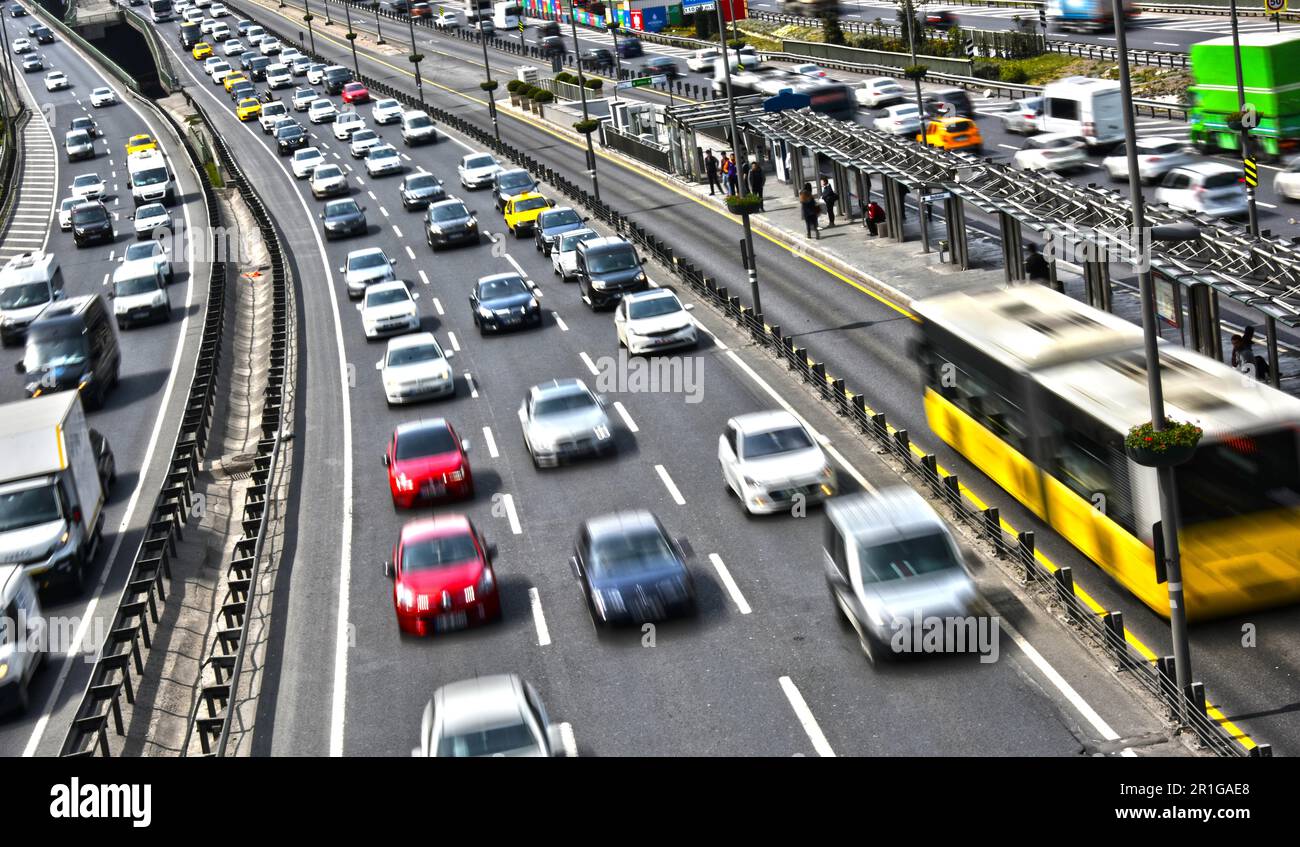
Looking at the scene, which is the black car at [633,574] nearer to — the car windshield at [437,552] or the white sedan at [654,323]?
the car windshield at [437,552]

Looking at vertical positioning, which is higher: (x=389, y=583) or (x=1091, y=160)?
(x=1091, y=160)

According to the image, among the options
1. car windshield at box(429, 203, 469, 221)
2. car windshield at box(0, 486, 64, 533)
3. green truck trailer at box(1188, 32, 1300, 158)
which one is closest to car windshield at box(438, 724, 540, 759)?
car windshield at box(0, 486, 64, 533)

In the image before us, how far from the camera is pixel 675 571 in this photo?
2164 cm

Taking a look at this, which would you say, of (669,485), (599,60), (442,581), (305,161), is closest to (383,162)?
(305,161)

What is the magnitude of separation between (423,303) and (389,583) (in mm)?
23096

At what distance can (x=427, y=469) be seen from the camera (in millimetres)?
28328

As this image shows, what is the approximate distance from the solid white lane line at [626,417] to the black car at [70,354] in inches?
631

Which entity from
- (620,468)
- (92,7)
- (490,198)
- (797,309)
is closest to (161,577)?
(620,468)

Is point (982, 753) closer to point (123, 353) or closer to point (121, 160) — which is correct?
point (123, 353)

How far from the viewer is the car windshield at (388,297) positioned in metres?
43.1

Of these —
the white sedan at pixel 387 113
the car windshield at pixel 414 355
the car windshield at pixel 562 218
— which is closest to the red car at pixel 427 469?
the car windshield at pixel 414 355

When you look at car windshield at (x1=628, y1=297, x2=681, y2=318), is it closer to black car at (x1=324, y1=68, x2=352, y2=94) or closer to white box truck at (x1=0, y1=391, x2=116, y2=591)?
white box truck at (x1=0, y1=391, x2=116, y2=591)
